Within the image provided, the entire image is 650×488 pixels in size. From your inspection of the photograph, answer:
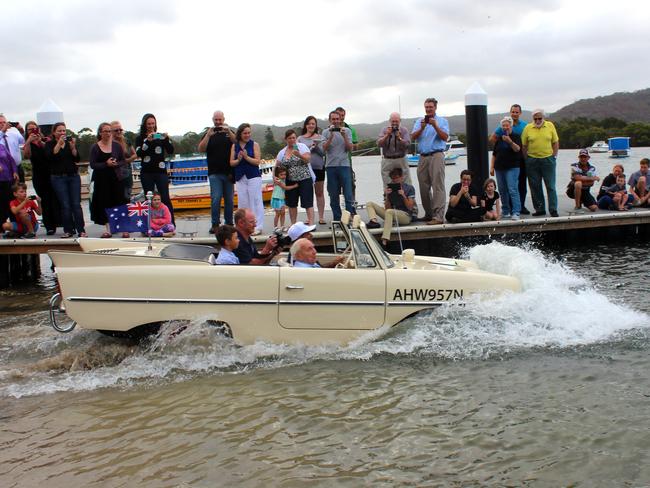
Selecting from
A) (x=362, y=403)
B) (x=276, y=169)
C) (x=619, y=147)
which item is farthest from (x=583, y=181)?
(x=619, y=147)

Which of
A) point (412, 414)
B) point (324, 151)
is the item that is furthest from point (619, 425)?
point (324, 151)

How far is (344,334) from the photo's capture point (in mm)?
7273

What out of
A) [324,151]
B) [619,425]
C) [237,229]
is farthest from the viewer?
[324,151]

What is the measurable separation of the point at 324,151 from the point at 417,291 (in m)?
5.95

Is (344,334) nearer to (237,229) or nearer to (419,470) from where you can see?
(237,229)

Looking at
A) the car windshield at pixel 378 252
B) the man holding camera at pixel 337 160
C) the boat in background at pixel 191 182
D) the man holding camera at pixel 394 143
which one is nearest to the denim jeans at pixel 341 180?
the man holding camera at pixel 337 160

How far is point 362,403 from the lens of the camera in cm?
618

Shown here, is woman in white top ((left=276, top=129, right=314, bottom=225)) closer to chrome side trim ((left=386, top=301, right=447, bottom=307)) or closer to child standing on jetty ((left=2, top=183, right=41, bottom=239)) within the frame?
child standing on jetty ((left=2, top=183, right=41, bottom=239))

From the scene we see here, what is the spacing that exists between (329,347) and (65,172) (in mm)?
7005

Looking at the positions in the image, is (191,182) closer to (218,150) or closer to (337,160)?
(337,160)

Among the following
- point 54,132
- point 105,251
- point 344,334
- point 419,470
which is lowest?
point 419,470

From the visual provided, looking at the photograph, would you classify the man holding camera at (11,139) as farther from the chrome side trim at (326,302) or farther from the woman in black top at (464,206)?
the woman in black top at (464,206)

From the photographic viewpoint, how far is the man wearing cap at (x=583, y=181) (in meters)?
14.7

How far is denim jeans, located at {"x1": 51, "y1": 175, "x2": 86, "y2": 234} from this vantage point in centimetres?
1216
